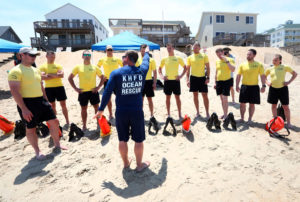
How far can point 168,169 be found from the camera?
2951mm

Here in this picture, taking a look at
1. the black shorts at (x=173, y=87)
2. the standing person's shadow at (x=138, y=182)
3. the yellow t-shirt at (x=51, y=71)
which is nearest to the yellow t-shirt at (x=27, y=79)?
the yellow t-shirt at (x=51, y=71)

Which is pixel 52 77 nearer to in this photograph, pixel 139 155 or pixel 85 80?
pixel 85 80

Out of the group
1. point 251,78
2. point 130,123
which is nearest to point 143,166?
point 130,123

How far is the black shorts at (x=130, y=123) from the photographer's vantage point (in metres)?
2.61

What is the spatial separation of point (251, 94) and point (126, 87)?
3.44 meters

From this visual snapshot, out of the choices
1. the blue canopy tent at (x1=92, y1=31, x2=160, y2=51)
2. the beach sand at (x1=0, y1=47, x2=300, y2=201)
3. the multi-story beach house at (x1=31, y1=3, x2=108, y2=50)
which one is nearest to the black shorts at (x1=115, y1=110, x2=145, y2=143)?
the beach sand at (x1=0, y1=47, x2=300, y2=201)

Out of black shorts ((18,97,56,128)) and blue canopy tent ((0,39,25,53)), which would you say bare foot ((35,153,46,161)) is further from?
blue canopy tent ((0,39,25,53))

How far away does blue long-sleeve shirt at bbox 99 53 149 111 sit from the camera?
2.47 metres

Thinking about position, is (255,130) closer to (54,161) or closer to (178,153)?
(178,153)

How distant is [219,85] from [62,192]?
420cm

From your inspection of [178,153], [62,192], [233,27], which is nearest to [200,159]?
[178,153]

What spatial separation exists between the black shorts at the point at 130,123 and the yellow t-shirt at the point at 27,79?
1567 millimetres

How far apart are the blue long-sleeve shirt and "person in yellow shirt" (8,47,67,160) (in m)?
1.34

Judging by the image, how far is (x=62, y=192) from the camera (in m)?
2.51
